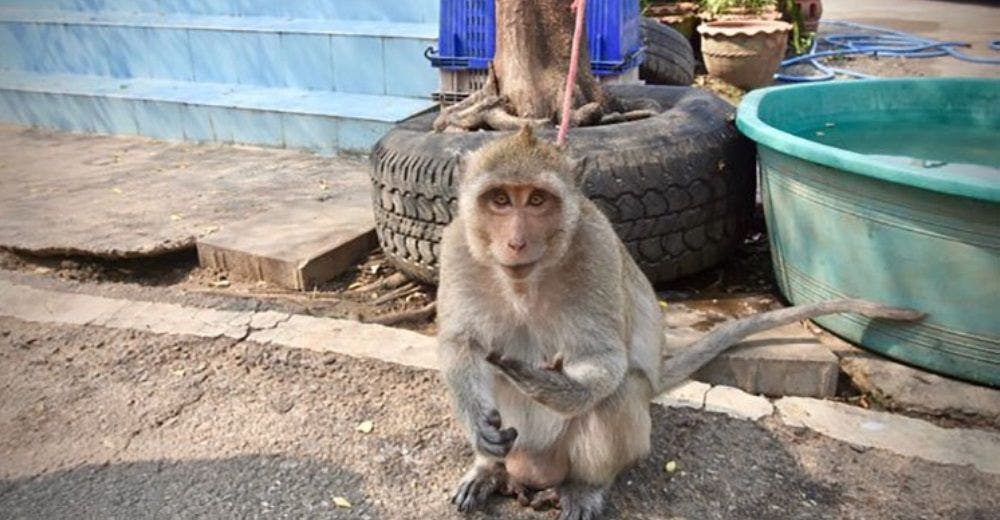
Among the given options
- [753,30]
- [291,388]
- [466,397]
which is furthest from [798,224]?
[753,30]

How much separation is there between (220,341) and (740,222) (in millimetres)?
2542

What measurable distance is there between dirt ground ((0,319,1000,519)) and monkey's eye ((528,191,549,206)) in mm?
1068

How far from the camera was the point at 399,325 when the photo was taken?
14.0 feet

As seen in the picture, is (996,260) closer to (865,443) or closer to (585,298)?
(865,443)

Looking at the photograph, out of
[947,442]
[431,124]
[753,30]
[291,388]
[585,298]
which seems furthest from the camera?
[753,30]

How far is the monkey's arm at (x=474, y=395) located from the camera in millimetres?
2578

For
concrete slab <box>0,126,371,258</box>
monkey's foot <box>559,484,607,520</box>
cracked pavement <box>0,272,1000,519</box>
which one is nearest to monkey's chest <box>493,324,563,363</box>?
monkey's foot <box>559,484,607,520</box>

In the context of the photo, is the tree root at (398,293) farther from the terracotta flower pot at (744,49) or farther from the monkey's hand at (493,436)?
the terracotta flower pot at (744,49)

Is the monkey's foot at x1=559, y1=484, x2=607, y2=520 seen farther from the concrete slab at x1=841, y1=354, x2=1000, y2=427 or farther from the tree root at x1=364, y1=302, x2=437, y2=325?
the tree root at x1=364, y1=302, x2=437, y2=325

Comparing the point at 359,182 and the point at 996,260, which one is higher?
the point at 996,260

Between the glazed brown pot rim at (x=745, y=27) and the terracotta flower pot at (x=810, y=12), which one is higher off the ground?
the glazed brown pot rim at (x=745, y=27)

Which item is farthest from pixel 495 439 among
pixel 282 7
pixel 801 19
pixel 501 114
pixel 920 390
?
pixel 801 19

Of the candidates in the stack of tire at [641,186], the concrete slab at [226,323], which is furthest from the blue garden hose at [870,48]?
the concrete slab at [226,323]

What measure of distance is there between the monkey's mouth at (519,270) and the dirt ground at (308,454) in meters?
0.90
